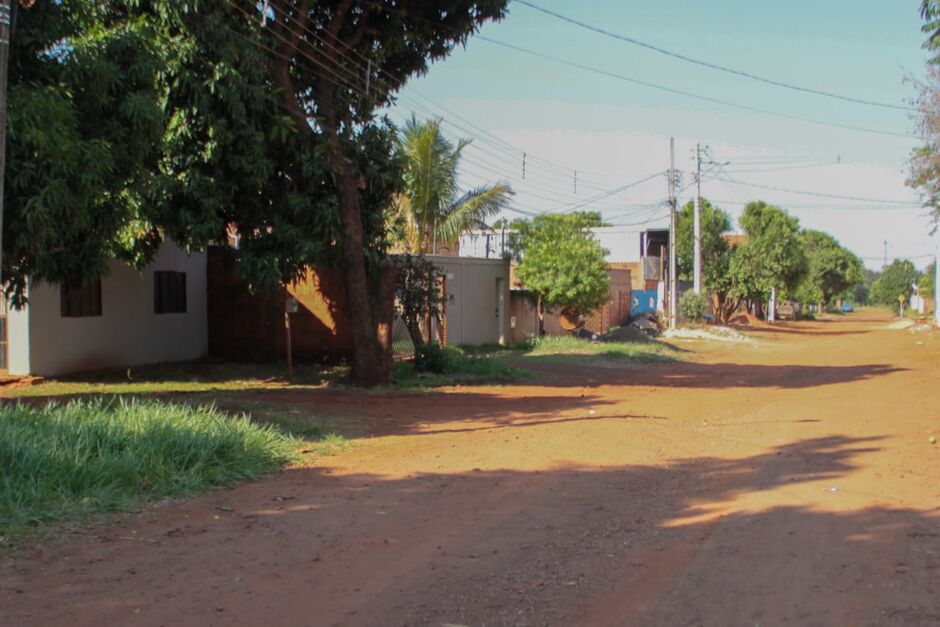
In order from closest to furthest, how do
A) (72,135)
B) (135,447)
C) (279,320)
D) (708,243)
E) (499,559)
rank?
(499,559) → (135,447) → (72,135) → (279,320) → (708,243)

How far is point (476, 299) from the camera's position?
1048 inches

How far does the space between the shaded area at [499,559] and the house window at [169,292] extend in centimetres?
1329

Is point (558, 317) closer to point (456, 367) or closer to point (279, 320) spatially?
point (456, 367)

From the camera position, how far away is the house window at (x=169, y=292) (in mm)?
20297

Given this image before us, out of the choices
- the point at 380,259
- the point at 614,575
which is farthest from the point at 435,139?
the point at 614,575

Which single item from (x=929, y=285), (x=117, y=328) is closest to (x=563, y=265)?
(x=117, y=328)

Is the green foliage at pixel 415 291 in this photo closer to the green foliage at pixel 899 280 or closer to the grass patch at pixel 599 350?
the grass patch at pixel 599 350

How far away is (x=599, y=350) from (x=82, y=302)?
14316 mm

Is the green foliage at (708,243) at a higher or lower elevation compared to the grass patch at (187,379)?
higher

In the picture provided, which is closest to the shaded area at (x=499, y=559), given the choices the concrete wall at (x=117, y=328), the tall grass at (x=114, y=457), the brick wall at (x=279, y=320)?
the tall grass at (x=114, y=457)

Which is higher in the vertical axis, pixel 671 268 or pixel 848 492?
pixel 671 268

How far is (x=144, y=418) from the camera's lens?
350 inches

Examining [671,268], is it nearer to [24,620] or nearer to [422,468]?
[422,468]

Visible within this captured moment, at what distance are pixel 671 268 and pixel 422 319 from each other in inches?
709
